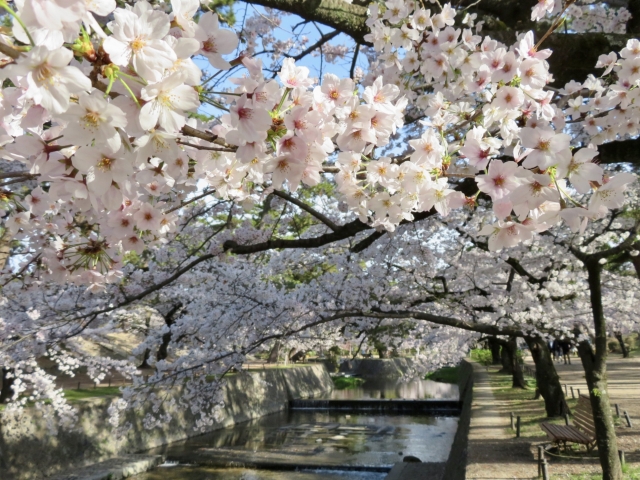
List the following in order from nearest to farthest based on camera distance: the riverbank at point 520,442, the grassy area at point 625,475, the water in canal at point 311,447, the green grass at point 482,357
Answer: the grassy area at point 625,475 → the riverbank at point 520,442 → the water in canal at point 311,447 → the green grass at point 482,357

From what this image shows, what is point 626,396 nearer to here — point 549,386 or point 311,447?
point 549,386

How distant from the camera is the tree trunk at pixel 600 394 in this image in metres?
4.72

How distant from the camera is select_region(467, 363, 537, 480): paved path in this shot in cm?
534

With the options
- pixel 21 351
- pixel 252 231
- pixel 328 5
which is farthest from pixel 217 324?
pixel 328 5

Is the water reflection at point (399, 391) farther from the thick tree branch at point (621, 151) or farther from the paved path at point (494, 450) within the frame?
the thick tree branch at point (621, 151)

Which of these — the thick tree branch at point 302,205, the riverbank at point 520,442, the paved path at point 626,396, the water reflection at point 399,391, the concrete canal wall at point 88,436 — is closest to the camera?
the thick tree branch at point 302,205

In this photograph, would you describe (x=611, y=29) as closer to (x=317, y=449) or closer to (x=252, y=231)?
(x=252, y=231)

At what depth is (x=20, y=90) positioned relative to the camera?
3.35ft

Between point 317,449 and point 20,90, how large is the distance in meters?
13.1

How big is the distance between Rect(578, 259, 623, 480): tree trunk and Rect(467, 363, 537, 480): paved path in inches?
30.8

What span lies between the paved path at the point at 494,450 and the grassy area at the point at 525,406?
1.17 ft

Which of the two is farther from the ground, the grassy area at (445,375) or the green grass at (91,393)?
the green grass at (91,393)

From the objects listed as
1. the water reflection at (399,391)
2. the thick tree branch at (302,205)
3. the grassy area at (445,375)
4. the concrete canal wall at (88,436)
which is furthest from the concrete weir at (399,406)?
the thick tree branch at (302,205)

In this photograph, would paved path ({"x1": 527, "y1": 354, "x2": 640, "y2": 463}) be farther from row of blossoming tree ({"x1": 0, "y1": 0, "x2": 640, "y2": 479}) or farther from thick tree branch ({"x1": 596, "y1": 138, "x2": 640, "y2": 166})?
thick tree branch ({"x1": 596, "y1": 138, "x2": 640, "y2": 166})
